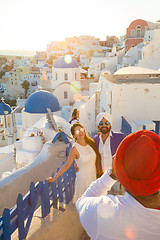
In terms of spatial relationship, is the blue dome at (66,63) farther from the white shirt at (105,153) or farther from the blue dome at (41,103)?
the white shirt at (105,153)

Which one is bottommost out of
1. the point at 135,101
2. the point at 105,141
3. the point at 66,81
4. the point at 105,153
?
the point at 105,153

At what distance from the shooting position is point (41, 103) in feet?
54.5

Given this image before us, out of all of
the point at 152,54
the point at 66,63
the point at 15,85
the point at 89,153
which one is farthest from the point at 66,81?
the point at 15,85

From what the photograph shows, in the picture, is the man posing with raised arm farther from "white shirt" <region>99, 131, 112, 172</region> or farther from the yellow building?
the yellow building

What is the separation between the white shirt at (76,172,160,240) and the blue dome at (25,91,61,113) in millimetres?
15433

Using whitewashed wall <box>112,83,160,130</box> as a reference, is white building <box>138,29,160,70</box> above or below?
above

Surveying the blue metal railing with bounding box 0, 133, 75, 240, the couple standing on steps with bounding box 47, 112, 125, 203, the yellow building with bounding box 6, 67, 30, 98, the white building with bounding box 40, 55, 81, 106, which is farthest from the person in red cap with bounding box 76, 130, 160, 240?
the yellow building with bounding box 6, 67, 30, 98

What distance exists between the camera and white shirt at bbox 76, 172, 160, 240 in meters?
1.19

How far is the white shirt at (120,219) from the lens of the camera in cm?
119

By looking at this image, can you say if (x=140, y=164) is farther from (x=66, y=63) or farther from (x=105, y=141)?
(x=66, y=63)

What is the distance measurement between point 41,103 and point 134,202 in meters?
15.8

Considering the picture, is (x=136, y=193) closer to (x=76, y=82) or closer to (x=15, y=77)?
(x=76, y=82)

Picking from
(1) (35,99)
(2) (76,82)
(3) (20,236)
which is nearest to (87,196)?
(3) (20,236)

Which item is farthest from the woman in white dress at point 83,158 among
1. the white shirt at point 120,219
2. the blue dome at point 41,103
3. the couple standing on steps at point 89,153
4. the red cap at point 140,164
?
the blue dome at point 41,103
